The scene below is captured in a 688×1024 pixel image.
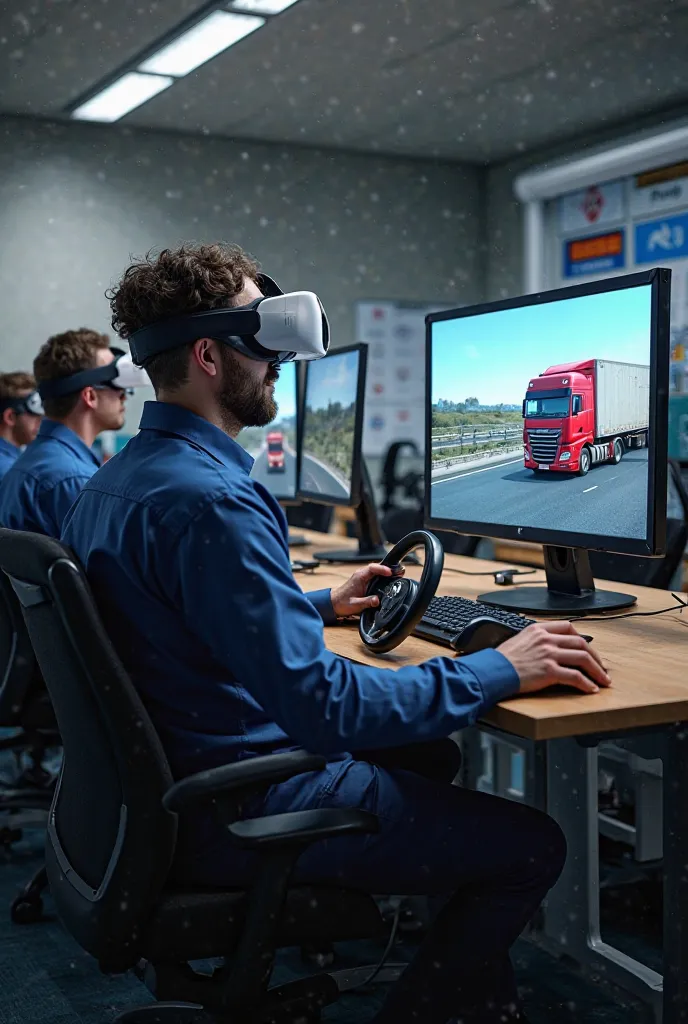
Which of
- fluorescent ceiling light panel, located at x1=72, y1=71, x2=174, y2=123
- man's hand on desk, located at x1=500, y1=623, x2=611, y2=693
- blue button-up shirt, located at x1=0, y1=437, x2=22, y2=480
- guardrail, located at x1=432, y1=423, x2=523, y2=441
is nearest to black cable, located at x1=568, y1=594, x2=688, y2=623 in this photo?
guardrail, located at x1=432, y1=423, x2=523, y2=441

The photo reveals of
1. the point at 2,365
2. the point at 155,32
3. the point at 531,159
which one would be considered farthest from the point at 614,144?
the point at 2,365

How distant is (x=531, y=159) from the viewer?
23.1 ft

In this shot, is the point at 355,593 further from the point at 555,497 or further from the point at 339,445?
the point at 339,445

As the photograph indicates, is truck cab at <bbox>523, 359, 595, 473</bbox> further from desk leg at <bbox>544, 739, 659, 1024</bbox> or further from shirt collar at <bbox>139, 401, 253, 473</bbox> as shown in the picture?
shirt collar at <bbox>139, 401, 253, 473</bbox>

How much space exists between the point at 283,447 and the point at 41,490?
3.24 ft

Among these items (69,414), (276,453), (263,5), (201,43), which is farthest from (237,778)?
(201,43)

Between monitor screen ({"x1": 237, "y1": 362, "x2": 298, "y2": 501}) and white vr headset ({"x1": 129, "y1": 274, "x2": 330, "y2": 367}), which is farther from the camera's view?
monitor screen ({"x1": 237, "y1": 362, "x2": 298, "y2": 501})

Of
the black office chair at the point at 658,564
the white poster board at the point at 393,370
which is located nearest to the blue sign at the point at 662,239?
the white poster board at the point at 393,370

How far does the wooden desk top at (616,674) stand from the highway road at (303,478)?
0.74 meters

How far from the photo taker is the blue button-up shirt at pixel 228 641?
1.22m

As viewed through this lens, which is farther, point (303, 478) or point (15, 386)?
point (15, 386)

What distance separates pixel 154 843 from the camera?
1231 millimetres

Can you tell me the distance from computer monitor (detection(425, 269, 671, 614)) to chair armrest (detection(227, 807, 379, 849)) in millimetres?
733

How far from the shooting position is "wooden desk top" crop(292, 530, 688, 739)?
130 centimetres
